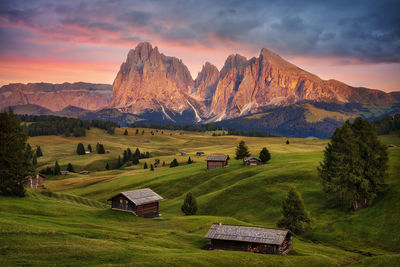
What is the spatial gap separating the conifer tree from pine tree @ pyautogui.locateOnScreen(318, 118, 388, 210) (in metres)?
58.4

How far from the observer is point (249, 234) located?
42.9 meters

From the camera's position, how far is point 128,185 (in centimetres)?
10419

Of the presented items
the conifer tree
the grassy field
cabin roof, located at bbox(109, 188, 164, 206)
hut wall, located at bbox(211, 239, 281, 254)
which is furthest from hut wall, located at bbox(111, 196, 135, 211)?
hut wall, located at bbox(211, 239, 281, 254)

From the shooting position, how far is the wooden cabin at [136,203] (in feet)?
211

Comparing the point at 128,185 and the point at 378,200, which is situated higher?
the point at 378,200

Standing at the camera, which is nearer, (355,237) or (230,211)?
(355,237)

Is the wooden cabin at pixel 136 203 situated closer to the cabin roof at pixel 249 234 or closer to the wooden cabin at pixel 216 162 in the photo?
the cabin roof at pixel 249 234

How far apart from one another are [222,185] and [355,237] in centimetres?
4261

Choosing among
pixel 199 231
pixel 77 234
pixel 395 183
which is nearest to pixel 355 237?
pixel 395 183

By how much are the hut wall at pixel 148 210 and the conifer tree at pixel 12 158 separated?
2173 cm

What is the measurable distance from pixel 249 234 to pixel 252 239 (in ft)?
3.12

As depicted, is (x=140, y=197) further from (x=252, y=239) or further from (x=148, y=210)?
(x=252, y=239)

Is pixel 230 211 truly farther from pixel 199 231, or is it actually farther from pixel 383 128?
pixel 383 128

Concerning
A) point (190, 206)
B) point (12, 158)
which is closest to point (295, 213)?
point (190, 206)
